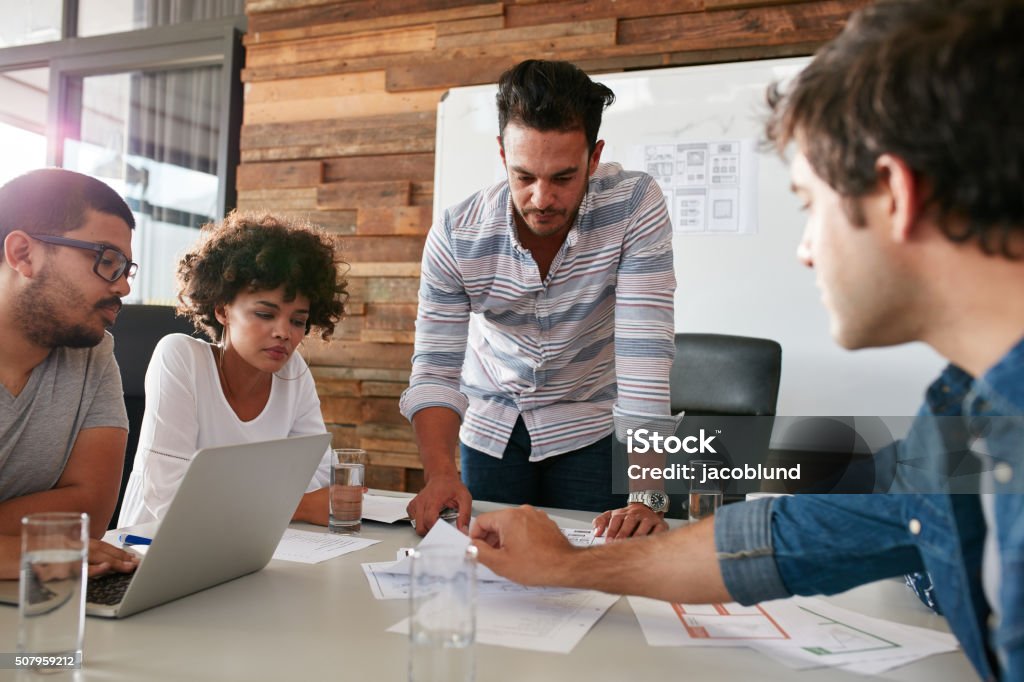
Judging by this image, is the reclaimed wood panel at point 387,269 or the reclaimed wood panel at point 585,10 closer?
the reclaimed wood panel at point 585,10

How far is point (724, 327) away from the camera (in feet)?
9.03

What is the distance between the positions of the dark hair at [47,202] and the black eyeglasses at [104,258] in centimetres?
2

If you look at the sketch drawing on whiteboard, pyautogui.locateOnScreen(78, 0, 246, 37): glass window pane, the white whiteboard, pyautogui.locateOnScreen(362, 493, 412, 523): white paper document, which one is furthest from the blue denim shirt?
pyautogui.locateOnScreen(78, 0, 246, 37): glass window pane

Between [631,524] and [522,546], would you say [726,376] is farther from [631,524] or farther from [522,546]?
[522,546]

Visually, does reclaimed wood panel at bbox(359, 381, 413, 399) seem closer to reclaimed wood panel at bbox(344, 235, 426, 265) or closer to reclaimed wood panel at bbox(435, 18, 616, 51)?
reclaimed wood panel at bbox(344, 235, 426, 265)

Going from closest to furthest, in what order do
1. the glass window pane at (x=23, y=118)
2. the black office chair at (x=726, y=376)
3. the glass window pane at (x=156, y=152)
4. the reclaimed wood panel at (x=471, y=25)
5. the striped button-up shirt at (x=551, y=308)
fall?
the striped button-up shirt at (x=551, y=308)
the black office chair at (x=726, y=376)
the reclaimed wood panel at (x=471, y=25)
the glass window pane at (x=156, y=152)
the glass window pane at (x=23, y=118)

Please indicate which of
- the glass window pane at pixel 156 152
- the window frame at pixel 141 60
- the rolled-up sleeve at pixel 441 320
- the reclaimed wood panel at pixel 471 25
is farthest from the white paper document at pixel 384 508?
the glass window pane at pixel 156 152

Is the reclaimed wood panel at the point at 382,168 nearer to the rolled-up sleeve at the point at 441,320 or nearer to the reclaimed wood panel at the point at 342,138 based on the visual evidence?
the reclaimed wood panel at the point at 342,138

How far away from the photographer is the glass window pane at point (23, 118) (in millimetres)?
4238

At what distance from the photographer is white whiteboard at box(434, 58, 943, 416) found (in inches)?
99.7

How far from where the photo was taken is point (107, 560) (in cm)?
100

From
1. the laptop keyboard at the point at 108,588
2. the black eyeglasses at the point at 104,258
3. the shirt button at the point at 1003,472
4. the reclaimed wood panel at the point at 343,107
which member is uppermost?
the reclaimed wood panel at the point at 343,107

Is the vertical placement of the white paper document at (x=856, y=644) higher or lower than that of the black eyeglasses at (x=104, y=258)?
lower

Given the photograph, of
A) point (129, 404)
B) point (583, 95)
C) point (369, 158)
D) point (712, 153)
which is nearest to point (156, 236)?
point (369, 158)
